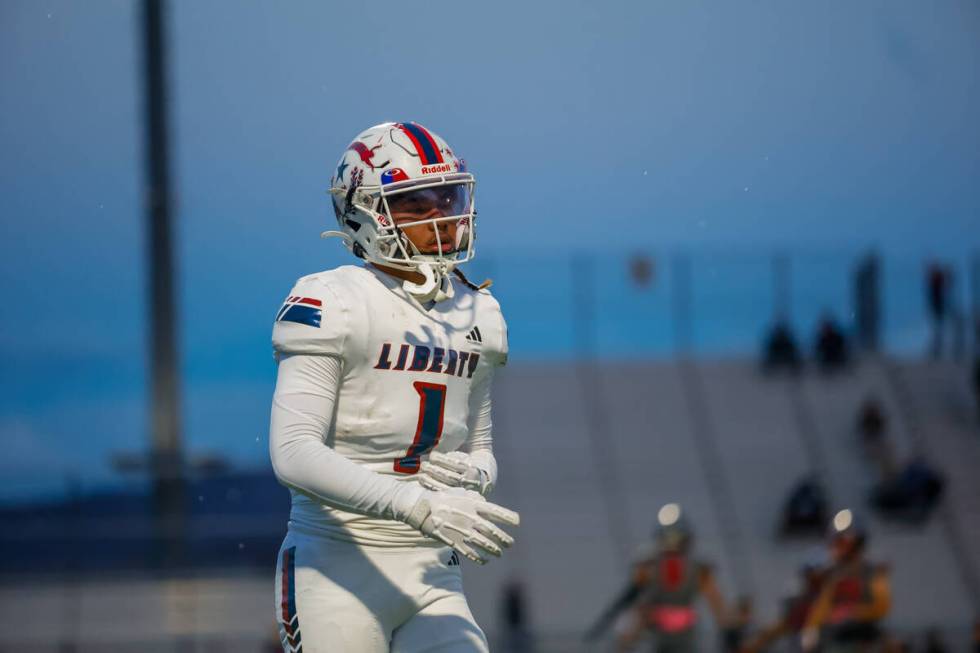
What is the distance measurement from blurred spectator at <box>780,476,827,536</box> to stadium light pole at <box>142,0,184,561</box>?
5290mm

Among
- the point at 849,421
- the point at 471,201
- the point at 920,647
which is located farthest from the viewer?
the point at 849,421

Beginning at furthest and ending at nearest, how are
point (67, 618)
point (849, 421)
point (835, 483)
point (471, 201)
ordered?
point (849, 421) → point (835, 483) → point (67, 618) → point (471, 201)

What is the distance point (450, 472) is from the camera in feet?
11.3

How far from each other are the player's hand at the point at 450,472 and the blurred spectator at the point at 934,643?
630 cm

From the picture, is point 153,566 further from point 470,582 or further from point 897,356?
point 897,356

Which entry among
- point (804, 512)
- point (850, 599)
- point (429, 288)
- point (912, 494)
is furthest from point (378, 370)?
point (912, 494)

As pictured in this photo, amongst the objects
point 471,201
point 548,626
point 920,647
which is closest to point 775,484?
point 548,626

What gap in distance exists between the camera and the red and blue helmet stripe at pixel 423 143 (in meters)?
3.67

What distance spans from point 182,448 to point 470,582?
2.47 m

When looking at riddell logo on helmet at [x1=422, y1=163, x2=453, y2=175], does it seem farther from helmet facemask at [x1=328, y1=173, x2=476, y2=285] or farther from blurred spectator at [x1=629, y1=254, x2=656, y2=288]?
blurred spectator at [x1=629, y1=254, x2=656, y2=288]

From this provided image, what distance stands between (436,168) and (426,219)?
0.13 m

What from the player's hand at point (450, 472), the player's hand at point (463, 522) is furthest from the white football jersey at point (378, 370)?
the player's hand at point (463, 522)

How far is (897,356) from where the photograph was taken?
15352mm

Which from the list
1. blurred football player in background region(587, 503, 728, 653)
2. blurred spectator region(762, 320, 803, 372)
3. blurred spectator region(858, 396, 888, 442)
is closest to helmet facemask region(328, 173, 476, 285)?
blurred football player in background region(587, 503, 728, 653)
